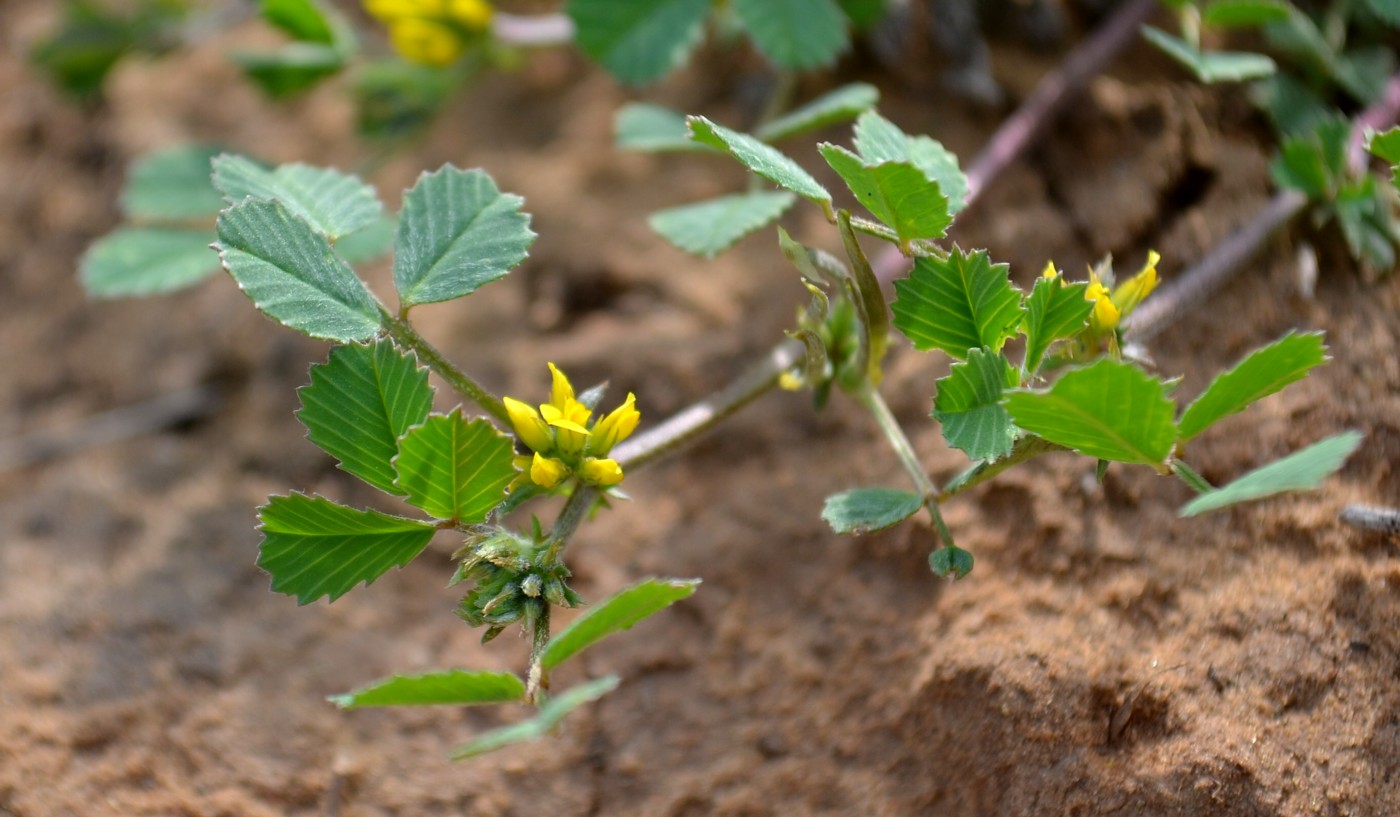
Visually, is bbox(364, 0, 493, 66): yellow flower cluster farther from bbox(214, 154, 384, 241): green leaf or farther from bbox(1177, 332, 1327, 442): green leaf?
bbox(1177, 332, 1327, 442): green leaf

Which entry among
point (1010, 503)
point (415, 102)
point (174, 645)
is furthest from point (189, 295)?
point (1010, 503)

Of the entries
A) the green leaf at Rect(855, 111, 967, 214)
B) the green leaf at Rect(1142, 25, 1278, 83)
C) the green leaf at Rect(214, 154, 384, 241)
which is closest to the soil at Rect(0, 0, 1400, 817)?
the green leaf at Rect(1142, 25, 1278, 83)

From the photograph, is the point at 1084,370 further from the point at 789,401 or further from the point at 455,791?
the point at 455,791

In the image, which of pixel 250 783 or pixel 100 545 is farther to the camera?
pixel 100 545

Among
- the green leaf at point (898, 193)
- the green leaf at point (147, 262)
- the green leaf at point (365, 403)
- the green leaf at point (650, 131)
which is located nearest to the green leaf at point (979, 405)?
the green leaf at point (898, 193)

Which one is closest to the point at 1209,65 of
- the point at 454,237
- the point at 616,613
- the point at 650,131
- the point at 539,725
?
the point at 650,131

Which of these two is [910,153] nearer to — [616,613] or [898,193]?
[898,193]

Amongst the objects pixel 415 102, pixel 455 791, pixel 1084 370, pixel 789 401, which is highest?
pixel 1084 370
